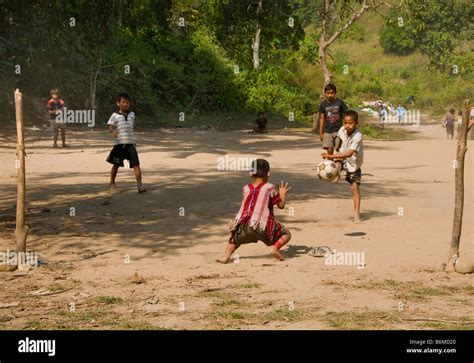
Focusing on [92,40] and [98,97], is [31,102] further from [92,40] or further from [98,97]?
[92,40]

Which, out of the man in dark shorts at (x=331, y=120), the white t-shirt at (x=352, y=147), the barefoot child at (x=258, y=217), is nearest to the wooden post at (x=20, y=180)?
the barefoot child at (x=258, y=217)

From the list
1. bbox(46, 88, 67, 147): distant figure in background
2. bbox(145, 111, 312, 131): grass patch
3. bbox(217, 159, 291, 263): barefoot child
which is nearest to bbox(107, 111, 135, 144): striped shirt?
bbox(217, 159, 291, 263): barefoot child

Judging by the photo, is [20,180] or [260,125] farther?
[260,125]

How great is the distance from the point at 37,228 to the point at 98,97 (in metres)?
22.6

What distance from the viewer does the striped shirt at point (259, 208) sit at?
9.59 meters

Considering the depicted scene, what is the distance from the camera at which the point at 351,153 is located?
11.9 metres

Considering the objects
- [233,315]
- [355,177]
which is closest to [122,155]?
[355,177]

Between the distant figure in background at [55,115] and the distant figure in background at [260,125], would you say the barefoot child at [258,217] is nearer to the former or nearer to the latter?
the distant figure in background at [55,115]

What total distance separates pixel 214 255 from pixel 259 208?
0.95 metres

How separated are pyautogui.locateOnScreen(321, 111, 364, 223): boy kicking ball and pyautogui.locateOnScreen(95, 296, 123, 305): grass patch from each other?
15.1 feet

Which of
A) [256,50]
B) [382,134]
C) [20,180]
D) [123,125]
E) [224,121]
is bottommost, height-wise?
[382,134]

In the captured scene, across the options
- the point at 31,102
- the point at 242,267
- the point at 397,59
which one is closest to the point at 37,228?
the point at 242,267

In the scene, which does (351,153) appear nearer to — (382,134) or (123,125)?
(123,125)

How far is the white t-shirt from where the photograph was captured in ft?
39.3
